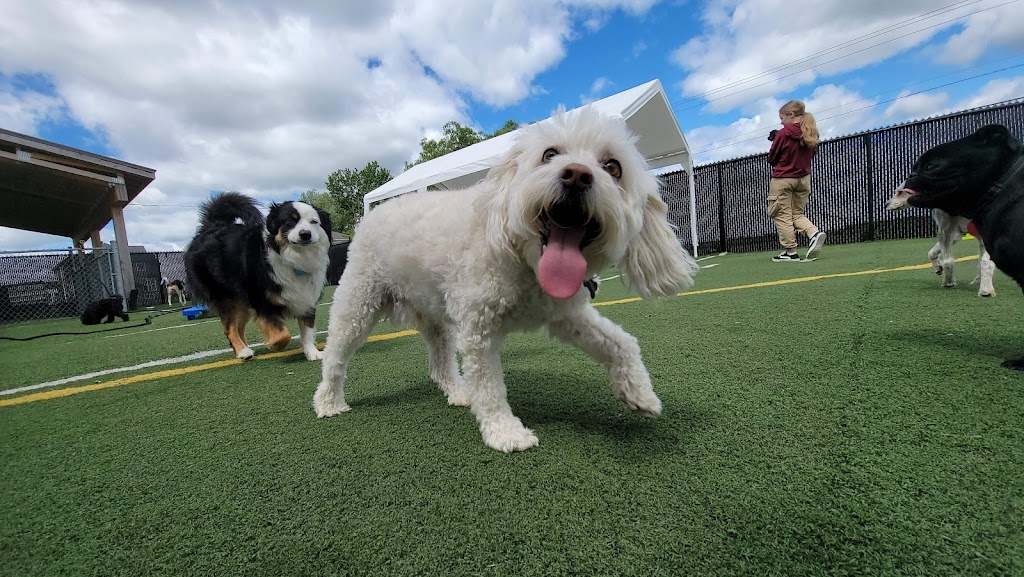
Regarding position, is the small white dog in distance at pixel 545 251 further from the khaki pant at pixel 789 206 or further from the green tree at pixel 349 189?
the green tree at pixel 349 189

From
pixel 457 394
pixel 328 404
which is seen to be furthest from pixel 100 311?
pixel 457 394

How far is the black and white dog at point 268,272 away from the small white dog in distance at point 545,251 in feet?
7.84

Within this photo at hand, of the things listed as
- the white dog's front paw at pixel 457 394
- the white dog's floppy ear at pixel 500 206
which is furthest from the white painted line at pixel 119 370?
the white dog's floppy ear at pixel 500 206

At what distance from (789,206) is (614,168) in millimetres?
7519

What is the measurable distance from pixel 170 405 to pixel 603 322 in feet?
9.07

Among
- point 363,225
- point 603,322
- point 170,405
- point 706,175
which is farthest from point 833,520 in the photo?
point 706,175

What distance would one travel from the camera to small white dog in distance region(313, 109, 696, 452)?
156 centimetres

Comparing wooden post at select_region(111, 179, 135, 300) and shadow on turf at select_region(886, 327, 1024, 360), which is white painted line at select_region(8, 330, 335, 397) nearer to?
shadow on turf at select_region(886, 327, 1024, 360)

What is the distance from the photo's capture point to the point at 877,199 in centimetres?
1084

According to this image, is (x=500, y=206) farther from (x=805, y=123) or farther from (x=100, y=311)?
(x=100, y=311)

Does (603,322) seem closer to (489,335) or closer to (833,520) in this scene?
(489,335)

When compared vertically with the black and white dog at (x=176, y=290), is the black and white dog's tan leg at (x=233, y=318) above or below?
below

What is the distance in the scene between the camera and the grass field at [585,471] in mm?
1094

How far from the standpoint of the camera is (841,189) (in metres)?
11.4
